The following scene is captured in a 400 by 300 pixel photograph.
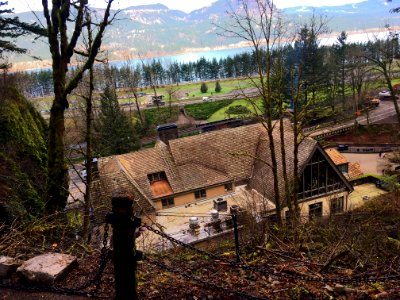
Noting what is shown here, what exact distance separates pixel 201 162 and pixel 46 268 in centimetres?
1959

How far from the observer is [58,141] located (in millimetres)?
10453

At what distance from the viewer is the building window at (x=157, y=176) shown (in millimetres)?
24094

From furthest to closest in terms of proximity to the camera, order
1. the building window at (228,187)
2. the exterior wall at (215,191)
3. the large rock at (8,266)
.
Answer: the building window at (228,187) → the exterior wall at (215,191) → the large rock at (8,266)

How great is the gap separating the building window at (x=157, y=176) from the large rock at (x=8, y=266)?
1791 cm

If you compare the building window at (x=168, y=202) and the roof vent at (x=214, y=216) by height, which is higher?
the roof vent at (x=214, y=216)

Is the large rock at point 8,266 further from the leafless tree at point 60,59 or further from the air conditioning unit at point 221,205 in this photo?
the air conditioning unit at point 221,205

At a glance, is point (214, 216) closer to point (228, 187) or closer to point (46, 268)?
point (228, 187)

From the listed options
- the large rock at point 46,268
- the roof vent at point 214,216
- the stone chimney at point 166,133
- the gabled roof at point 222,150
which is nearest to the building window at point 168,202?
the gabled roof at point 222,150

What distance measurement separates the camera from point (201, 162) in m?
25.1

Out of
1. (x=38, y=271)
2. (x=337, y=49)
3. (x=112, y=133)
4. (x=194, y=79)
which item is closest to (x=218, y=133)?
(x=112, y=133)

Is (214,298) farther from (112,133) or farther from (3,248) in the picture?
(112,133)

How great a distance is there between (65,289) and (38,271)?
736 mm

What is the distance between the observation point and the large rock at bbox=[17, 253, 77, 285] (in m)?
5.65

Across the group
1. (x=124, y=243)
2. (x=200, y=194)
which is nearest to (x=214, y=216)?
(x=200, y=194)
